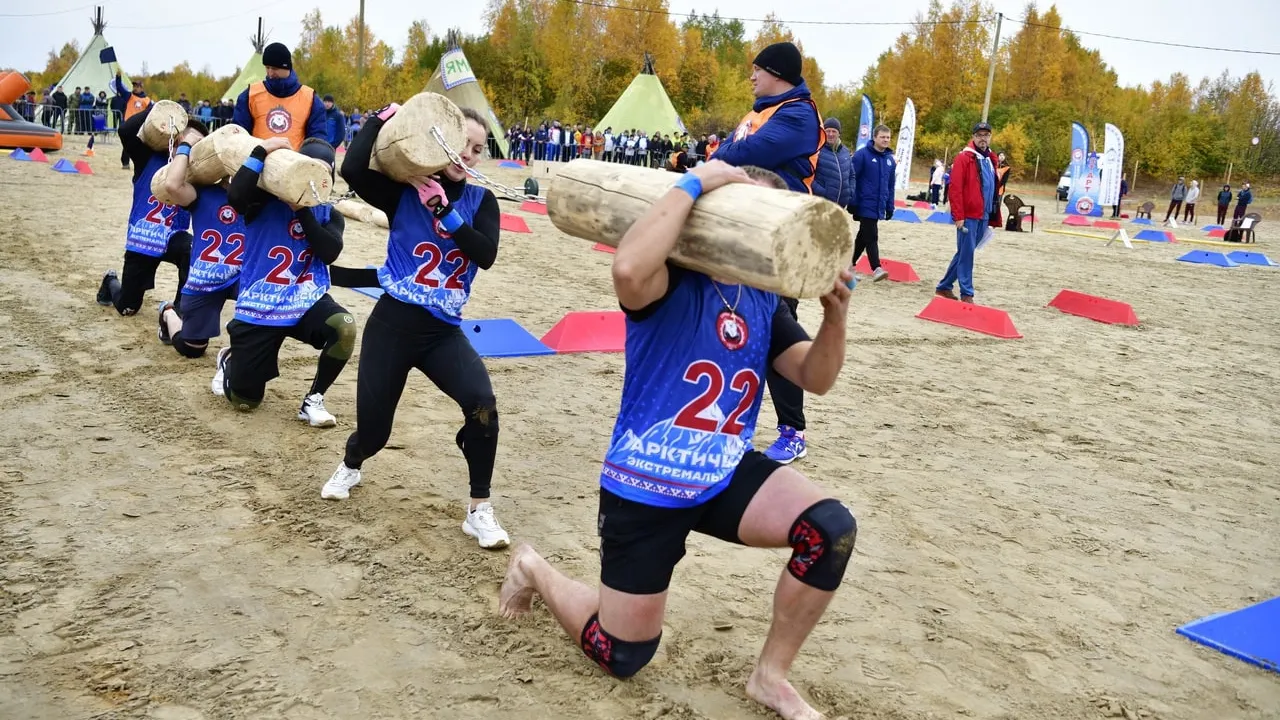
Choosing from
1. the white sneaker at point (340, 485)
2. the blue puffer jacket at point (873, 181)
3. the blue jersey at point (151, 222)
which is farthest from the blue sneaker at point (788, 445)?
the blue puffer jacket at point (873, 181)

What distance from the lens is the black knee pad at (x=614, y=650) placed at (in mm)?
3215

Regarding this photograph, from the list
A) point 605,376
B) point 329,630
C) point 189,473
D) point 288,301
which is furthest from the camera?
point 605,376

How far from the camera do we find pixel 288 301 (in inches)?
229

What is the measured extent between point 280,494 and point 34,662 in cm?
169

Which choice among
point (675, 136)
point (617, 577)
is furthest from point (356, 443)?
point (675, 136)

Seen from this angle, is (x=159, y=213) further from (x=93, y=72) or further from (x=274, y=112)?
(x=93, y=72)

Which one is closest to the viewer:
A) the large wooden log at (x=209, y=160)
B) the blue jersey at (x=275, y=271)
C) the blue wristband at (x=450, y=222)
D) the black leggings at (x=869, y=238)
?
the blue wristband at (x=450, y=222)

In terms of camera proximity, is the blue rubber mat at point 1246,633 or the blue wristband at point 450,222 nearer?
the blue rubber mat at point 1246,633

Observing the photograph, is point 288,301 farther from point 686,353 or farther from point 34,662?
point 686,353

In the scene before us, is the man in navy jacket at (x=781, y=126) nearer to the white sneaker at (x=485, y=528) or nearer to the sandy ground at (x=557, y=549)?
the sandy ground at (x=557, y=549)

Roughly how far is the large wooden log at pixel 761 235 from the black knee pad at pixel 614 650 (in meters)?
1.22

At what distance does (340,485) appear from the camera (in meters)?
4.82

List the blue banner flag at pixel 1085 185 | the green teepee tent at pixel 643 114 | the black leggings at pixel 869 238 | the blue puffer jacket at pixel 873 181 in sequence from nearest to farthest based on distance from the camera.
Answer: the blue puffer jacket at pixel 873 181 < the black leggings at pixel 869 238 < the blue banner flag at pixel 1085 185 < the green teepee tent at pixel 643 114

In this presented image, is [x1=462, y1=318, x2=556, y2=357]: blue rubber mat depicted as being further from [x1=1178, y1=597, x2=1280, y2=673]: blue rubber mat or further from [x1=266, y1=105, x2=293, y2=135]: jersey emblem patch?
[x1=1178, y1=597, x2=1280, y2=673]: blue rubber mat
